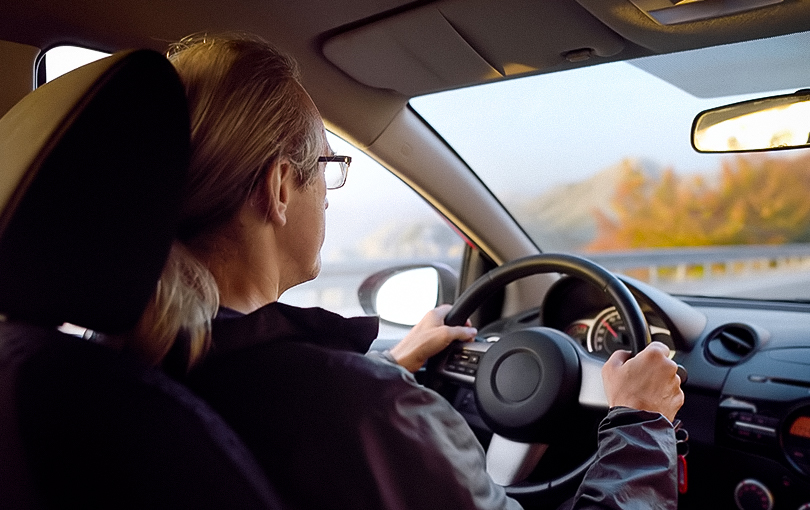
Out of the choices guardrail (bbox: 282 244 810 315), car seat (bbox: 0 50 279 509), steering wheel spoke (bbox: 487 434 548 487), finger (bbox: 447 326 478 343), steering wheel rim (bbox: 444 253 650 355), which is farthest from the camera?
guardrail (bbox: 282 244 810 315)

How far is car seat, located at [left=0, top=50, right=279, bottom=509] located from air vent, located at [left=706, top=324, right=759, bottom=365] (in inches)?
72.1

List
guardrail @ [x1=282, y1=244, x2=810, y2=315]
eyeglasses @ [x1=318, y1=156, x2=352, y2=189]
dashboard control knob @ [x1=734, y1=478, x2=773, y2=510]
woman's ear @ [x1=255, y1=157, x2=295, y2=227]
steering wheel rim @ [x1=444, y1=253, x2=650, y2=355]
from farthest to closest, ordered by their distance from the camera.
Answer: guardrail @ [x1=282, y1=244, x2=810, y2=315]
dashboard control knob @ [x1=734, y1=478, x2=773, y2=510]
steering wheel rim @ [x1=444, y1=253, x2=650, y2=355]
eyeglasses @ [x1=318, y1=156, x2=352, y2=189]
woman's ear @ [x1=255, y1=157, x2=295, y2=227]

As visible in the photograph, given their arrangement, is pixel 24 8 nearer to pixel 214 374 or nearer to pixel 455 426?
pixel 214 374

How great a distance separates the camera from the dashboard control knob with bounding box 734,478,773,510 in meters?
2.14

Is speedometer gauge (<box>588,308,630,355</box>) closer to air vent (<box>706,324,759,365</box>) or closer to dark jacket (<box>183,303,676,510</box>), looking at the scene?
air vent (<box>706,324,759,365</box>)

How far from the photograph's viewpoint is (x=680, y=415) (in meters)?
2.35

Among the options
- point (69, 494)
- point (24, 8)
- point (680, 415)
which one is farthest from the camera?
point (680, 415)

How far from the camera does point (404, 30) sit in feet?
7.73

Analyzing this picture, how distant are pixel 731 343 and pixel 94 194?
2.18 meters

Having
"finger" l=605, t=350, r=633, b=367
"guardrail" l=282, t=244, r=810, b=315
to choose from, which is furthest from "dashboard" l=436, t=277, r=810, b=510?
"guardrail" l=282, t=244, r=810, b=315

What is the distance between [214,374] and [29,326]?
0.29 meters

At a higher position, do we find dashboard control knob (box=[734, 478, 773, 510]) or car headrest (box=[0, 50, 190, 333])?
car headrest (box=[0, 50, 190, 333])

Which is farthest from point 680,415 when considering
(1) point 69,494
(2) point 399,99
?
→ (1) point 69,494

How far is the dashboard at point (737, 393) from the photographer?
6.89 ft
